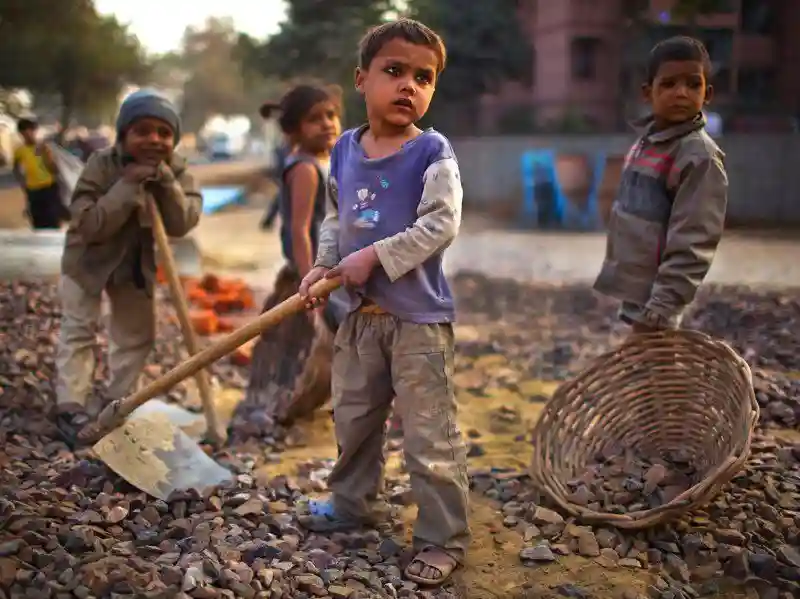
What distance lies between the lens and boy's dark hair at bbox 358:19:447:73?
246 centimetres

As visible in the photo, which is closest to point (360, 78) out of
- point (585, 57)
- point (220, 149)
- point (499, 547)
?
point (499, 547)

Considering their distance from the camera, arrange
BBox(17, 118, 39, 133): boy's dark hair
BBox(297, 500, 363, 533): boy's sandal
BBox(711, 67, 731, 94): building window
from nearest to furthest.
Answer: BBox(297, 500, 363, 533): boy's sandal < BBox(17, 118, 39, 133): boy's dark hair < BBox(711, 67, 731, 94): building window

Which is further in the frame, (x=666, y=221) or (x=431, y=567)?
(x=666, y=221)

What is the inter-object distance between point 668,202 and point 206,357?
1847 millimetres

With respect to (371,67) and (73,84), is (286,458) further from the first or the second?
(73,84)

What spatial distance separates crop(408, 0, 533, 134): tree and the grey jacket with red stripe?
13.0m

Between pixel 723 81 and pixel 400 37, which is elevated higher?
pixel 723 81

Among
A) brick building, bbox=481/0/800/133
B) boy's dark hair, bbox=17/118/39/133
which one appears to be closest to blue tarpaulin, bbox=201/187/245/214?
brick building, bbox=481/0/800/133

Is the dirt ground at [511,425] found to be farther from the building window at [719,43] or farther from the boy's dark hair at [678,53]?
the building window at [719,43]

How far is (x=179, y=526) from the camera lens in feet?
9.02

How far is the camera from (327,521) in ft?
9.50

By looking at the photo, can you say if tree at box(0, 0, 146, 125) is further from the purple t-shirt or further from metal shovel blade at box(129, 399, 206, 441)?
the purple t-shirt

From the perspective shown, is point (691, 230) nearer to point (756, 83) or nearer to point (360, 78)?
point (360, 78)

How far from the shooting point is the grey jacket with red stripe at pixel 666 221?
309 centimetres
